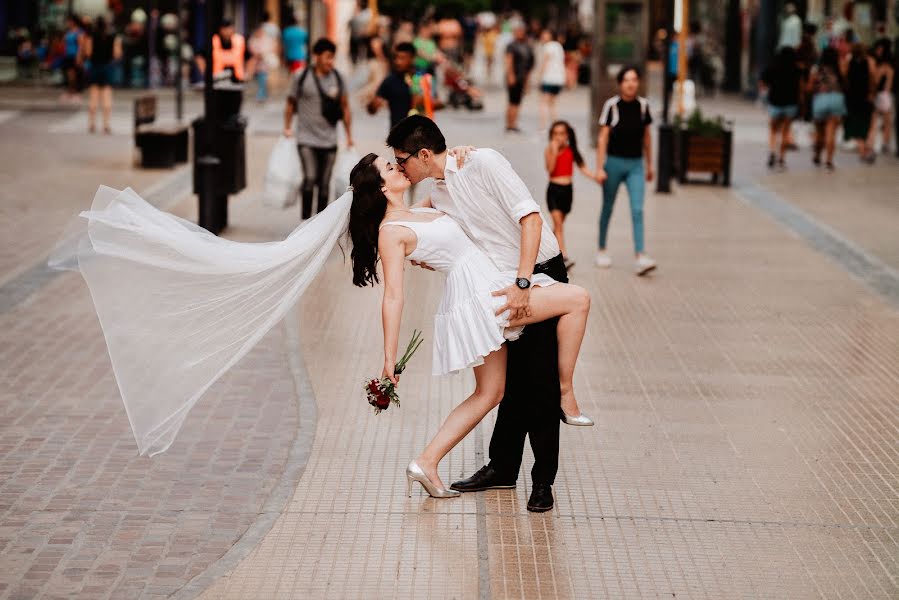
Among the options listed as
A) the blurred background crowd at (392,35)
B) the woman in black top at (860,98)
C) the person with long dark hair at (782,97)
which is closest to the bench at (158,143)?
the blurred background crowd at (392,35)

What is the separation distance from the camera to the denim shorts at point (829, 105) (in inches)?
820

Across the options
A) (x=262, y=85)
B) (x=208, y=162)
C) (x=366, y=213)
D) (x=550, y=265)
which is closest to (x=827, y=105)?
(x=208, y=162)

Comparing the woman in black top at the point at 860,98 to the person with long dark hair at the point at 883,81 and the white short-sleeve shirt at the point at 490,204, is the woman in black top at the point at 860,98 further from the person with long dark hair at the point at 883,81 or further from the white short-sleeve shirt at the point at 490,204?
the white short-sleeve shirt at the point at 490,204

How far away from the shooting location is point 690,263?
43.3 feet

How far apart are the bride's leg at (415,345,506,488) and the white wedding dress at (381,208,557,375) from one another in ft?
0.51

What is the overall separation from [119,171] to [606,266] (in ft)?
27.6

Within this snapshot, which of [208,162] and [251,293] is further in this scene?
[208,162]

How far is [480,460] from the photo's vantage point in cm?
754

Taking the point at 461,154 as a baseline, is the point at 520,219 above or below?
below

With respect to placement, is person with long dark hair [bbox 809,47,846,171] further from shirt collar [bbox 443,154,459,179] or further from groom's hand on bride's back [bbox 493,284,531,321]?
groom's hand on bride's back [bbox 493,284,531,321]

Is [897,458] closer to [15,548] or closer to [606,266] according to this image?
[15,548]

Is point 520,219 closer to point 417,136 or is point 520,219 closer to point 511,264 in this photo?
point 511,264

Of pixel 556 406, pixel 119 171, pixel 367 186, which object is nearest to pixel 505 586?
pixel 556 406

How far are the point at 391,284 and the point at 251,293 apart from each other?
824mm
